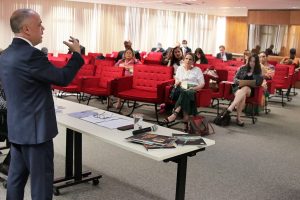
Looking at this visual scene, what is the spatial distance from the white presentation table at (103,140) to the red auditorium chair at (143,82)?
2.57 m

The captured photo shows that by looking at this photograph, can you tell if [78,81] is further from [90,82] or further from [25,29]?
[25,29]

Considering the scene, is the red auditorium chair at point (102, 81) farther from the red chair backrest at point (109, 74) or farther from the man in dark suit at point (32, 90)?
the man in dark suit at point (32, 90)

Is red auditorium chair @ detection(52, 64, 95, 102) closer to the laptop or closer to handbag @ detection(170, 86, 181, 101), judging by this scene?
handbag @ detection(170, 86, 181, 101)

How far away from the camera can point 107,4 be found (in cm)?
1509

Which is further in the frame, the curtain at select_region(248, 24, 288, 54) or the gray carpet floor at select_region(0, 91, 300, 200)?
the curtain at select_region(248, 24, 288, 54)

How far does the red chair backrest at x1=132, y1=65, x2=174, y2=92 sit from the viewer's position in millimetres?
6676

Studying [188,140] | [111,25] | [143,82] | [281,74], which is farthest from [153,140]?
[111,25]

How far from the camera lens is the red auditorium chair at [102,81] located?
23.4 ft

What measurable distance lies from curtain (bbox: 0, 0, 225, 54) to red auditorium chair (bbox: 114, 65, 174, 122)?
296 inches

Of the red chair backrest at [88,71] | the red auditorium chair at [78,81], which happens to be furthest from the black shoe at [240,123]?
the red chair backrest at [88,71]

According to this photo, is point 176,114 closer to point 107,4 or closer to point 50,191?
point 50,191

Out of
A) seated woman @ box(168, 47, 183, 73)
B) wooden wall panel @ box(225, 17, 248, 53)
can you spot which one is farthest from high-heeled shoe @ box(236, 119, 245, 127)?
wooden wall panel @ box(225, 17, 248, 53)

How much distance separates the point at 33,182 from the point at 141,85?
4.54 meters

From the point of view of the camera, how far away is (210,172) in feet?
13.9
